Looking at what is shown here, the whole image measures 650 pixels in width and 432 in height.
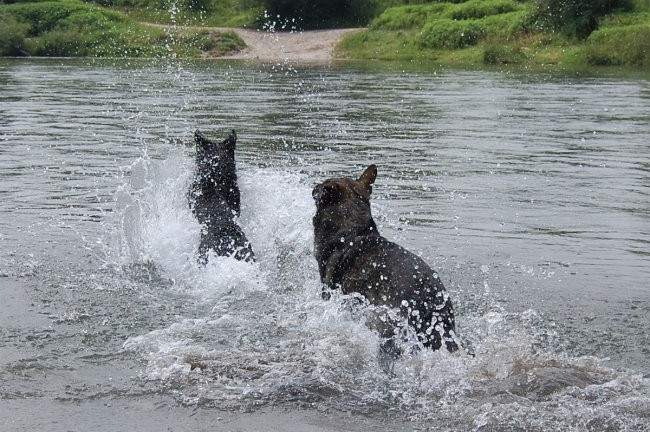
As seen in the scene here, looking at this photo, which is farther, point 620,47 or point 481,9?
point 481,9

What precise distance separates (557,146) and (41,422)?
1389 cm

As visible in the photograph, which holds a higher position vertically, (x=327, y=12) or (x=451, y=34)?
(x=327, y=12)

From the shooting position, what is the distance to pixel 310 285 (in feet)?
28.5

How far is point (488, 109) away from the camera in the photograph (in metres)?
24.1

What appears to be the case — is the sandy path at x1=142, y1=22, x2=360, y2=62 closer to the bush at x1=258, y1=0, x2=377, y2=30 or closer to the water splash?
the bush at x1=258, y1=0, x2=377, y2=30

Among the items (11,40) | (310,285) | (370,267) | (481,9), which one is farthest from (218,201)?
(481,9)

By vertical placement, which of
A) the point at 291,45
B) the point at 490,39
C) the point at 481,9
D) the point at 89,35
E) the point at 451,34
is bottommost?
the point at 291,45

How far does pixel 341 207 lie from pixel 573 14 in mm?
45335

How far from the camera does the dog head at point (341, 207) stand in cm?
773

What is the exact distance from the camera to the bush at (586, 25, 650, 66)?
4238 cm

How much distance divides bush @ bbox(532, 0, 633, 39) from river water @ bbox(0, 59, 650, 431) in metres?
30.2

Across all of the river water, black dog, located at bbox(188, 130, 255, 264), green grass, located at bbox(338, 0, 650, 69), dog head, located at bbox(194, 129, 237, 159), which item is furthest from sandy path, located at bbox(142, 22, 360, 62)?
black dog, located at bbox(188, 130, 255, 264)

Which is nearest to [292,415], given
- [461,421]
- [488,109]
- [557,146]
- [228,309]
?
[461,421]

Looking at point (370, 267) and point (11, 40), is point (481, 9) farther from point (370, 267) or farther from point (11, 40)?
point (370, 267)
